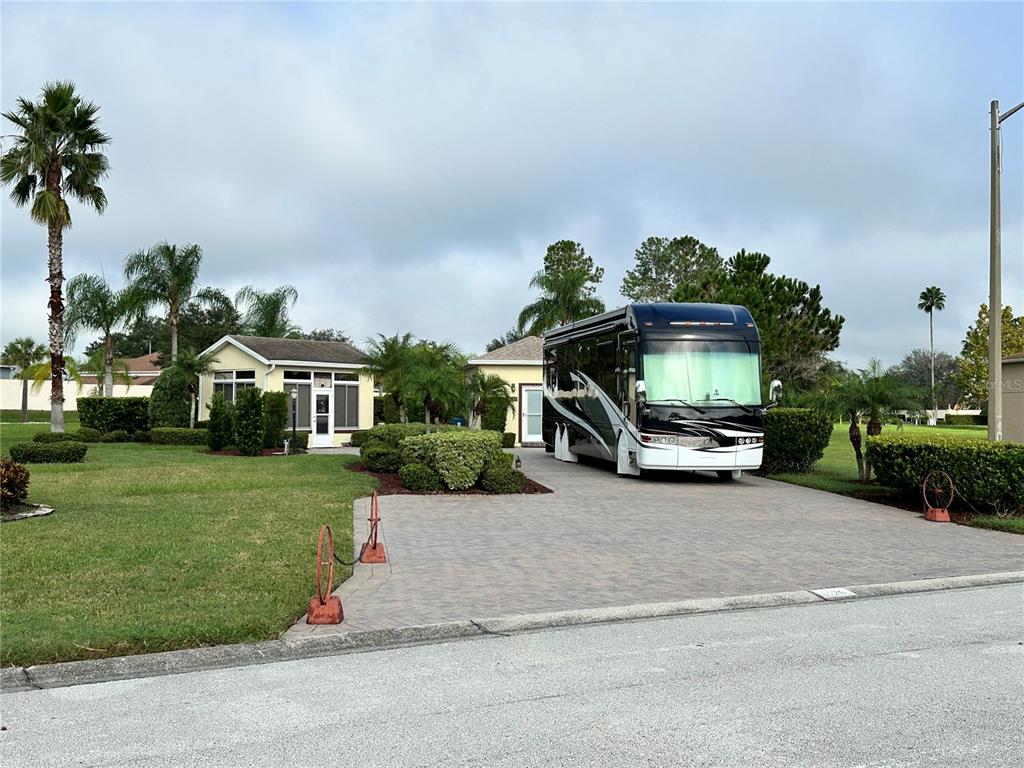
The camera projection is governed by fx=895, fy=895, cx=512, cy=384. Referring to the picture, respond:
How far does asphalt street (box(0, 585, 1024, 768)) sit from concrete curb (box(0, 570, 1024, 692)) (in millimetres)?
206

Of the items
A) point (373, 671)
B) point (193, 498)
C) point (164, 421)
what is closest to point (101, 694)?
point (373, 671)

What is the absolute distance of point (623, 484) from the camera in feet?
59.6

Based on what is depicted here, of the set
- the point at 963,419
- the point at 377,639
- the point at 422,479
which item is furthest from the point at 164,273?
the point at 963,419

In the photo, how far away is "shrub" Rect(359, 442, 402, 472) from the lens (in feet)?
64.6

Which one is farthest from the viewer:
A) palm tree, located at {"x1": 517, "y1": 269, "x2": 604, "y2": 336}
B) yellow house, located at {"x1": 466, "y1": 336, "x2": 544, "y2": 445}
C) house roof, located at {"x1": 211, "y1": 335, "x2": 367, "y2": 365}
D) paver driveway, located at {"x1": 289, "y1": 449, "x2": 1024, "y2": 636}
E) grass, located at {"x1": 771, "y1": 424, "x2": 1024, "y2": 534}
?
palm tree, located at {"x1": 517, "y1": 269, "x2": 604, "y2": 336}

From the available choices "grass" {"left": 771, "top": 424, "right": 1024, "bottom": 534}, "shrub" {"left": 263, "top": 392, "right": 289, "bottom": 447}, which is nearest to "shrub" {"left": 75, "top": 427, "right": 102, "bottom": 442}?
"shrub" {"left": 263, "top": 392, "right": 289, "bottom": 447}

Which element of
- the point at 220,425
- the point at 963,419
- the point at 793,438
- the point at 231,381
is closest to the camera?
the point at 793,438

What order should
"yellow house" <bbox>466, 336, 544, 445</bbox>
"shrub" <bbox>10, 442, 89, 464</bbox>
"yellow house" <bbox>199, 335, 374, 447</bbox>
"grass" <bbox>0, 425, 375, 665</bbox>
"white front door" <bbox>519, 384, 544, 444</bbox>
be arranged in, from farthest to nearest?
1. "white front door" <bbox>519, 384, 544, 444</bbox>
2. "yellow house" <bbox>466, 336, 544, 445</bbox>
3. "yellow house" <bbox>199, 335, 374, 447</bbox>
4. "shrub" <bbox>10, 442, 89, 464</bbox>
5. "grass" <bbox>0, 425, 375, 665</bbox>

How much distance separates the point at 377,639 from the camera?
6.73m

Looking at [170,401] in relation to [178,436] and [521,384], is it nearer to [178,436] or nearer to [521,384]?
[178,436]

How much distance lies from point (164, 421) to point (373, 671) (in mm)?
29748

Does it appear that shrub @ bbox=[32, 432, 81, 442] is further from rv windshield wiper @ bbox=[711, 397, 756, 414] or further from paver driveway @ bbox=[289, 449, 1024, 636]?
rv windshield wiper @ bbox=[711, 397, 756, 414]

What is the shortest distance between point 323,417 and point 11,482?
2162 centimetres

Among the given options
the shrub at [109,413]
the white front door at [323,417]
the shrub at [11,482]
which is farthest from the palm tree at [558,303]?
the shrub at [11,482]
